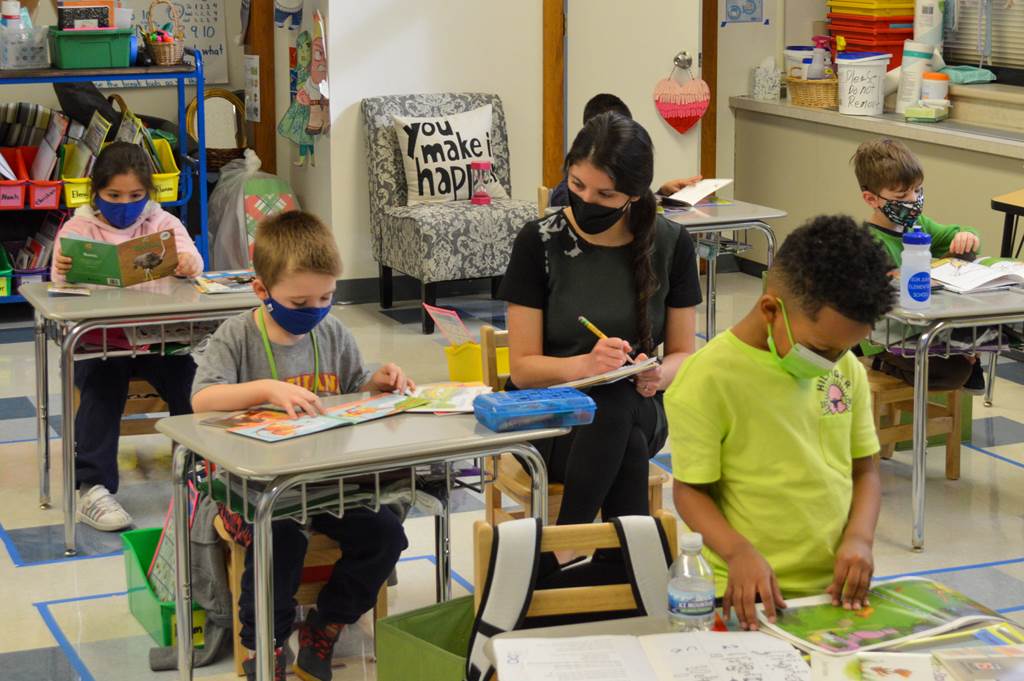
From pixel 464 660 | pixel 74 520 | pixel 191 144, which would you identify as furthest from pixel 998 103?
pixel 464 660

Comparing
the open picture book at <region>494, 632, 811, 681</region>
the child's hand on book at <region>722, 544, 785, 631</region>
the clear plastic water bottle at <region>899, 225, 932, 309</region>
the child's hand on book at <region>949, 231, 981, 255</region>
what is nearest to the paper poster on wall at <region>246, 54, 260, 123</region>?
the child's hand on book at <region>949, 231, 981, 255</region>

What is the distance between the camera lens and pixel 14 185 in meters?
6.47

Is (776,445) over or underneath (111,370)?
over

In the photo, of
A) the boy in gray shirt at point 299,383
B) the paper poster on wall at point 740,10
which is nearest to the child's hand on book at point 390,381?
the boy in gray shirt at point 299,383

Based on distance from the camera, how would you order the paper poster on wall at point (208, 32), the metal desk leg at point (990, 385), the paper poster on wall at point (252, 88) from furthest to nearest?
the paper poster on wall at point (208, 32)
the paper poster on wall at point (252, 88)
the metal desk leg at point (990, 385)

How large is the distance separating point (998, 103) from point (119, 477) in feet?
13.5

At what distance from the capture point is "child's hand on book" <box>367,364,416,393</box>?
3.07 metres

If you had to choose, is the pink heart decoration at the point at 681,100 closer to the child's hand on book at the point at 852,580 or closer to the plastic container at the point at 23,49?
the plastic container at the point at 23,49

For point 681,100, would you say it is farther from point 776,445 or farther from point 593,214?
point 776,445

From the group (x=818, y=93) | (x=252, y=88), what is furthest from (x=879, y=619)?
(x=252, y=88)

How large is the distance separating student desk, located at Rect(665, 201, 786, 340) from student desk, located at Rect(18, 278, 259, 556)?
1833 millimetres

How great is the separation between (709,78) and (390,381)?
4.97 meters

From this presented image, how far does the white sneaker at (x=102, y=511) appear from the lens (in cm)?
415

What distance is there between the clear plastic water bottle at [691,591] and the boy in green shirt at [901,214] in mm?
2352
